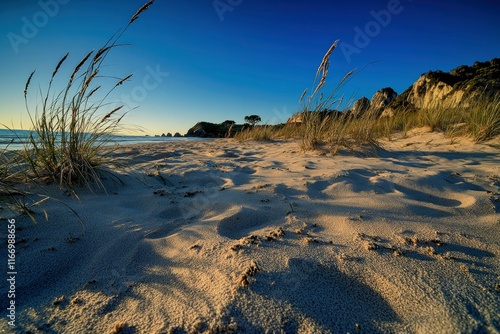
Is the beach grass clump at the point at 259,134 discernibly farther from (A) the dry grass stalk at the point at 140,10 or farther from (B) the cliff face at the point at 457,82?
Answer: (A) the dry grass stalk at the point at 140,10

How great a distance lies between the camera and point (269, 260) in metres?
1.00

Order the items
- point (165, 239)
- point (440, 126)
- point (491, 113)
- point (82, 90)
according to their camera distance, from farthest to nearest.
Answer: point (440, 126), point (491, 113), point (82, 90), point (165, 239)

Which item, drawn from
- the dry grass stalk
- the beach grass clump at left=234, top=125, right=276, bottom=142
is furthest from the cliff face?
the dry grass stalk

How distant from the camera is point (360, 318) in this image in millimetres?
744

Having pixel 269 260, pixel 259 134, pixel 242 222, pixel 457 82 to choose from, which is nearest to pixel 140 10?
pixel 242 222

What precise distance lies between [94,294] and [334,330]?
85 cm

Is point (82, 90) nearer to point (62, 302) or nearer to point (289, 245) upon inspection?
point (62, 302)

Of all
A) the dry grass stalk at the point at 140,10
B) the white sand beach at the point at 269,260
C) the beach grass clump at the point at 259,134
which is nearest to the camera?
the white sand beach at the point at 269,260

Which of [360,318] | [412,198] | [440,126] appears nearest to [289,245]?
[360,318]

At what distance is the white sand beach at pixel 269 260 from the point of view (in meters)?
0.74

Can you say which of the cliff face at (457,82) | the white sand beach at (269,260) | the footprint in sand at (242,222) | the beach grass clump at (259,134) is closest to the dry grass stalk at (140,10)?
the white sand beach at (269,260)

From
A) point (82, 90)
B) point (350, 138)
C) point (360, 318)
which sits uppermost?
point (82, 90)

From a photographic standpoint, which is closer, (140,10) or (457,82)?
(140,10)

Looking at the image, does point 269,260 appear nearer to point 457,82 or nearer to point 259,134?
point 259,134
